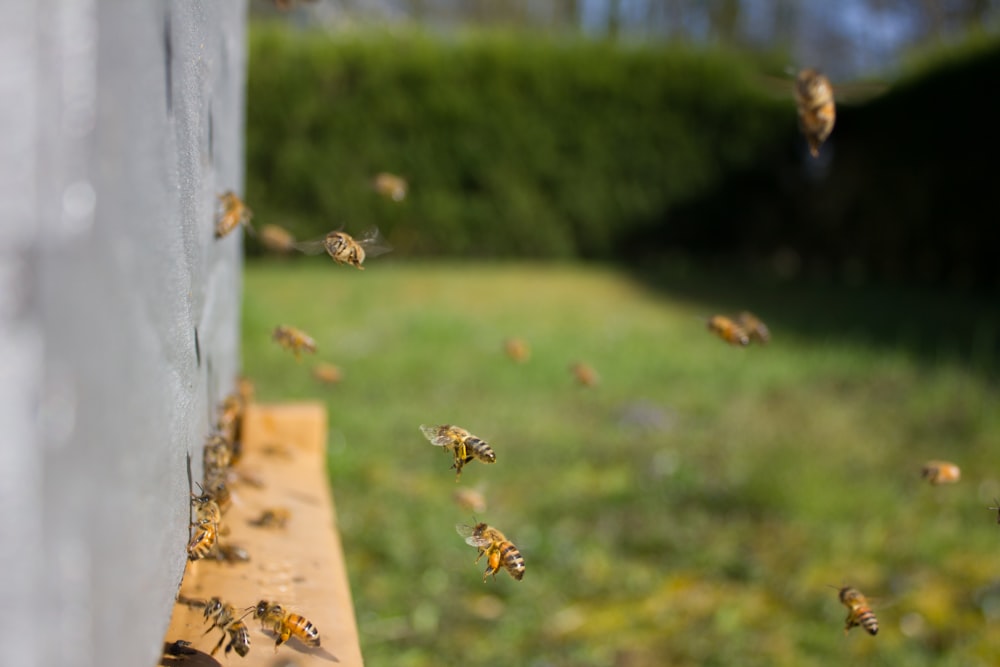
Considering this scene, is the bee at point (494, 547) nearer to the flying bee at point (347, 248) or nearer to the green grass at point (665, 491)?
the flying bee at point (347, 248)

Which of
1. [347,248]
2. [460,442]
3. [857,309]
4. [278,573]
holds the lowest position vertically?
[278,573]

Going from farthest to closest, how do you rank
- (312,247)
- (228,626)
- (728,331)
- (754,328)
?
(754,328) → (728,331) → (312,247) → (228,626)

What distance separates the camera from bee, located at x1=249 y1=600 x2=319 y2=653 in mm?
1156

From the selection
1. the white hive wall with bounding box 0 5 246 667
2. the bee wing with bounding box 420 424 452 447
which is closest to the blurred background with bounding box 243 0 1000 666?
the bee wing with bounding box 420 424 452 447

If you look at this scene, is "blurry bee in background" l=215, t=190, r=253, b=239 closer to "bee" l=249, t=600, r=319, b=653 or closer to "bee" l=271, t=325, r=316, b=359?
"bee" l=249, t=600, r=319, b=653

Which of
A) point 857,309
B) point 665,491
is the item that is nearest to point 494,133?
point 857,309

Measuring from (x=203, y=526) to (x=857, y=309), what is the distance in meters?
9.69

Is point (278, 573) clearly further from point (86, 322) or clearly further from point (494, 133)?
point (494, 133)

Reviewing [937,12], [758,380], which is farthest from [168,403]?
[937,12]

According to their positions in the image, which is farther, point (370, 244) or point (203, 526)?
point (370, 244)

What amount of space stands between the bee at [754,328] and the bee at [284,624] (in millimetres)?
2369

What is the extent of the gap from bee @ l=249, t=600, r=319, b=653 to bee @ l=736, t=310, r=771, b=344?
237 centimetres

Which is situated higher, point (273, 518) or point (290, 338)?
point (290, 338)

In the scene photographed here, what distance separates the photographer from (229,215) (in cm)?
171
